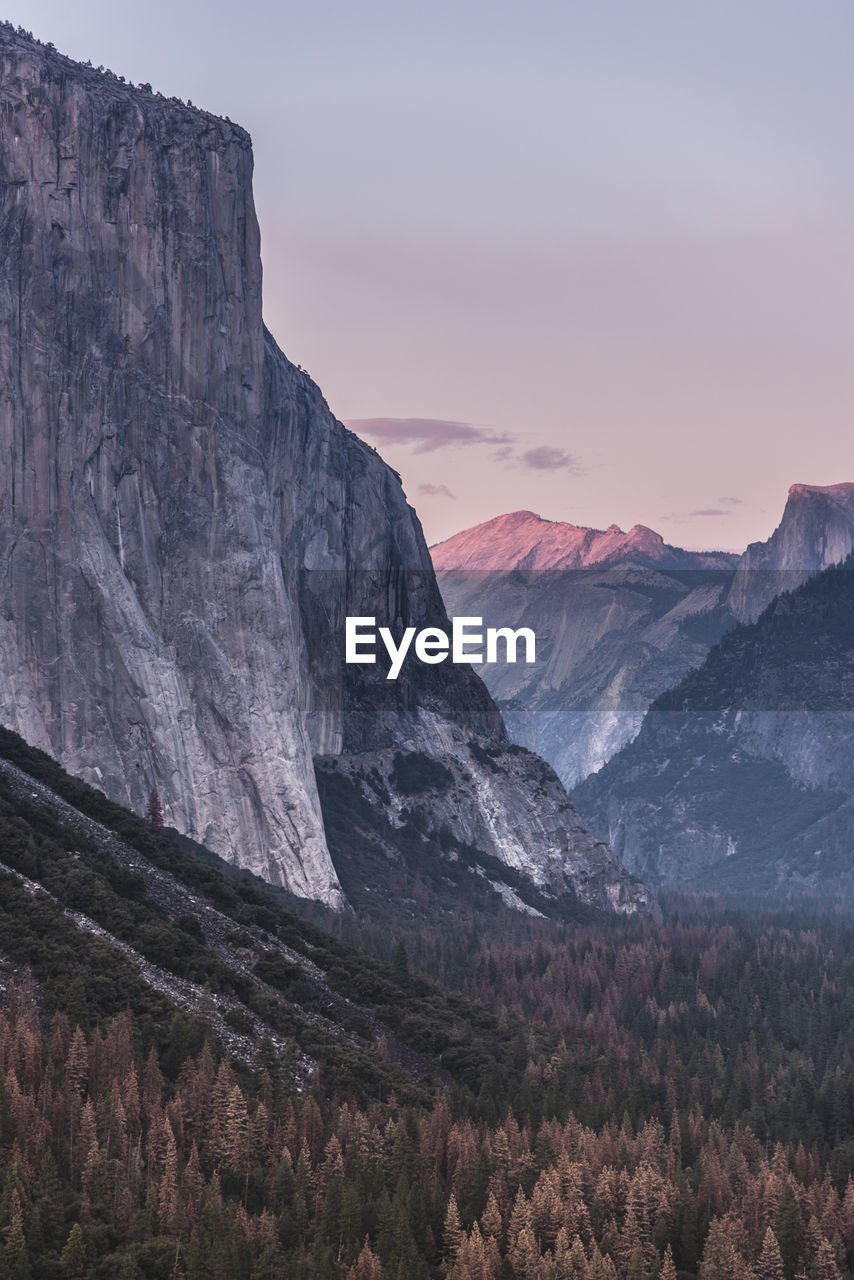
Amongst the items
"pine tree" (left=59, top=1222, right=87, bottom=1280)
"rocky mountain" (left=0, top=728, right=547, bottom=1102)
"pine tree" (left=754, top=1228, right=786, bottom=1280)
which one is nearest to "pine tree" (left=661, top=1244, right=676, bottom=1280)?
"pine tree" (left=754, top=1228, right=786, bottom=1280)

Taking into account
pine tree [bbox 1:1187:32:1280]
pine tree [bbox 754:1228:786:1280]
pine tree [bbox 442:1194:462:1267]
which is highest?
pine tree [bbox 1:1187:32:1280]

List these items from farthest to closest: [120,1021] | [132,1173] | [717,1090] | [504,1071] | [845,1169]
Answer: [717,1090] → [504,1071] → [845,1169] → [120,1021] → [132,1173]

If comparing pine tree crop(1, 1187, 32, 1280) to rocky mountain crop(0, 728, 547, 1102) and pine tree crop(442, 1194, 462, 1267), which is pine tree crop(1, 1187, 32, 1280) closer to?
pine tree crop(442, 1194, 462, 1267)

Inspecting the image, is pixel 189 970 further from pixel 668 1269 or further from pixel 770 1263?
pixel 770 1263

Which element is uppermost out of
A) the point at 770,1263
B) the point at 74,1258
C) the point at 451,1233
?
the point at 74,1258

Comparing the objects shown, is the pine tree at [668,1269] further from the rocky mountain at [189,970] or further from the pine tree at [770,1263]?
the rocky mountain at [189,970]

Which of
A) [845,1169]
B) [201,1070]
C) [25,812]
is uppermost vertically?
[25,812]

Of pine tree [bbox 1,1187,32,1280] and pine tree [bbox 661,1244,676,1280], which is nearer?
pine tree [bbox 1,1187,32,1280]

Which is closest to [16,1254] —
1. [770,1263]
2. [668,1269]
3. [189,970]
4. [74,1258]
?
[74,1258]

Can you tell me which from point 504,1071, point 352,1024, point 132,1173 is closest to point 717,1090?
point 504,1071

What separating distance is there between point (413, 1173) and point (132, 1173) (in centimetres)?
2172

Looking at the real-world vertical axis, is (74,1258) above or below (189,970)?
below

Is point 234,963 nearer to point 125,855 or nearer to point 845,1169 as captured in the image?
point 125,855

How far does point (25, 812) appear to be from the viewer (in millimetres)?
184500
